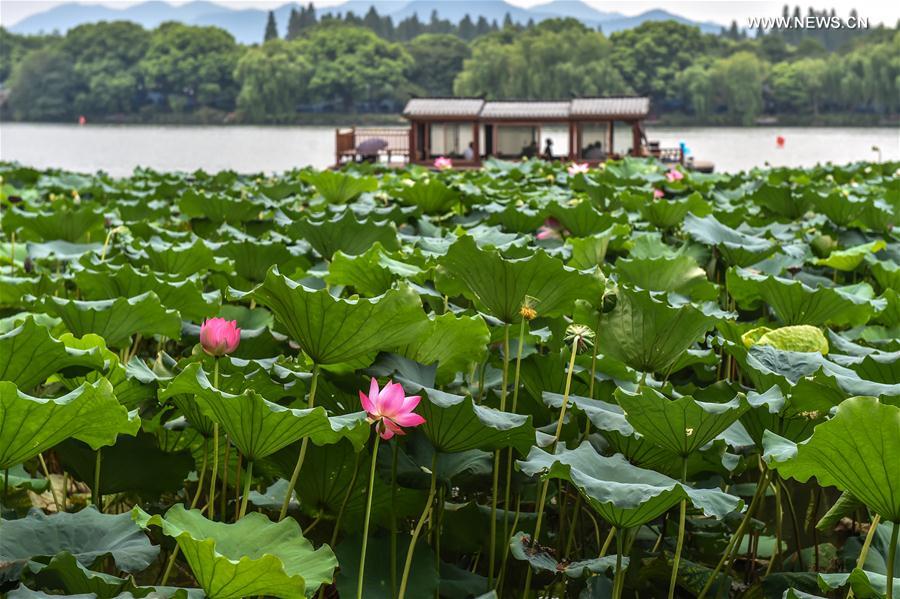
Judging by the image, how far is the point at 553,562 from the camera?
1734 mm

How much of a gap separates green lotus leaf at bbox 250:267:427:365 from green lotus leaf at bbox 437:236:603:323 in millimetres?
352

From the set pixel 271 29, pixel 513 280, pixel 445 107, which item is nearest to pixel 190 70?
pixel 271 29

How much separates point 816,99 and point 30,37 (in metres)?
86.7

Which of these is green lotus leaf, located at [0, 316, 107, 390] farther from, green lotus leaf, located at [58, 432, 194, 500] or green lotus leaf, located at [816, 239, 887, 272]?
green lotus leaf, located at [816, 239, 887, 272]

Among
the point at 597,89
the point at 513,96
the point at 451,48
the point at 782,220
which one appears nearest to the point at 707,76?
the point at 597,89

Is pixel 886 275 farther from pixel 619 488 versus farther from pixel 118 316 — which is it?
pixel 118 316

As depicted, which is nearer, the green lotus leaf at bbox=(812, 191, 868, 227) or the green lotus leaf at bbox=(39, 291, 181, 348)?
the green lotus leaf at bbox=(39, 291, 181, 348)

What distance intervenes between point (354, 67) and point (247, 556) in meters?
93.9

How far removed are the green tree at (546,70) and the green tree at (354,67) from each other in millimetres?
12307

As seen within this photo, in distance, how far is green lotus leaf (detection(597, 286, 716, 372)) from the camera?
6.68 ft

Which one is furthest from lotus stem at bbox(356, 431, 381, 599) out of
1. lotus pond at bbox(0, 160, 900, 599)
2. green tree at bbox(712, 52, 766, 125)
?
green tree at bbox(712, 52, 766, 125)

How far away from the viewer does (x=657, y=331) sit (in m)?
2.08

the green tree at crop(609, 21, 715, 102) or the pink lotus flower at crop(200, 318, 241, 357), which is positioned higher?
the green tree at crop(609, 21, 715, 102)

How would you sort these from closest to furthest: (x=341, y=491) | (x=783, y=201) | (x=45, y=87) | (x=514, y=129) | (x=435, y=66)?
1. (x=341, y=491)
2. (x=783, y=201)
3. (x=514, y=129)
4. (x=45, y=87)
5. (x=435, y=66)
